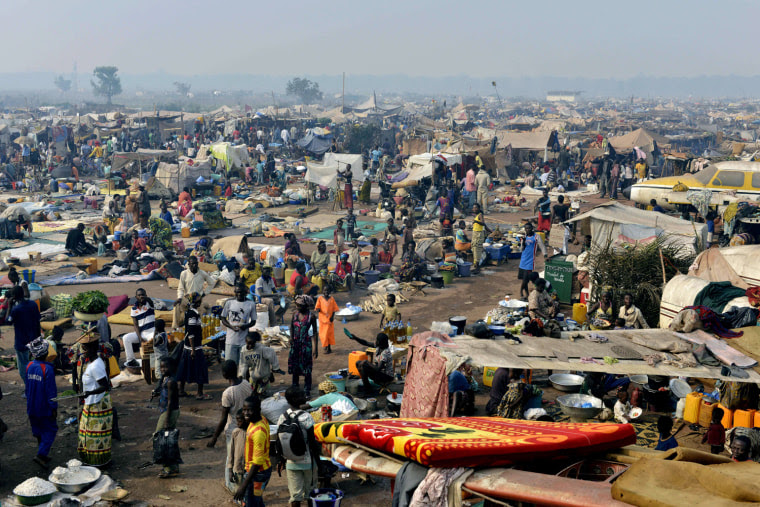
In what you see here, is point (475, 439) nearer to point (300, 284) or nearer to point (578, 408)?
point (578, 408)

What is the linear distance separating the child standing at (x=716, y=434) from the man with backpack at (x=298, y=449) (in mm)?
4151

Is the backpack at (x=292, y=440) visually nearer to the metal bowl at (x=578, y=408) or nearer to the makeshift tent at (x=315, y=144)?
the metal bowl at (x=578, y=408)

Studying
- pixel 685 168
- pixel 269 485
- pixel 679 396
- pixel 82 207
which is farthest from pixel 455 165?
pixel 269 485

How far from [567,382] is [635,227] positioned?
19.6ft

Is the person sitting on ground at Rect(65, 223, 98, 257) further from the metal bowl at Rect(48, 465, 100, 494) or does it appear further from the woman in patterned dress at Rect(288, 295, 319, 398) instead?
the metal bowl at Rect(48, 465, 100, 494)

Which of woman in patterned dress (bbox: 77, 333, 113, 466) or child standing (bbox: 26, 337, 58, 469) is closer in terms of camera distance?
woman in patterned dress (bbox: 77, 333, 113, 466)

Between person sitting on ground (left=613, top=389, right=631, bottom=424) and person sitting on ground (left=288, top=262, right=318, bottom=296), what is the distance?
619cm

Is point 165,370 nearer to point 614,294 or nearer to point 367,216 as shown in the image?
point 614,294

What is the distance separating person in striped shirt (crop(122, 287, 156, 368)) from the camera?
998cm

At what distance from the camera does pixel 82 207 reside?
25234 mm

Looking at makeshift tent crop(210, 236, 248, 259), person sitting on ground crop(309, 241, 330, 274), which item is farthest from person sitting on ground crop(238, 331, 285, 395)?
makeshift tent crop(210, 236, 248, 259)

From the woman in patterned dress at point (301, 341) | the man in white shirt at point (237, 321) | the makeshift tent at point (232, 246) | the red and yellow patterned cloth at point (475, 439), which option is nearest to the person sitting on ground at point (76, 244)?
the makeshift tent at point (232, 246)

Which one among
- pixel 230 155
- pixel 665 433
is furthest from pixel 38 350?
pixel 230 155

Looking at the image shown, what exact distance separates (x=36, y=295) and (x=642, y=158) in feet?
88.6
